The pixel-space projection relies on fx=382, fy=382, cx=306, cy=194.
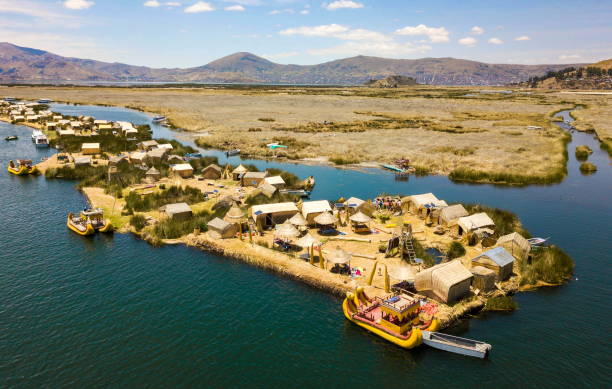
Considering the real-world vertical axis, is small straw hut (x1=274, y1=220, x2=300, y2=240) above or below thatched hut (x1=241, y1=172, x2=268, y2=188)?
below

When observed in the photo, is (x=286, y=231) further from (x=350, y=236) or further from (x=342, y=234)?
(x=350, y=236)

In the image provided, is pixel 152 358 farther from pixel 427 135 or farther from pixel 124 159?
pixel 427 135

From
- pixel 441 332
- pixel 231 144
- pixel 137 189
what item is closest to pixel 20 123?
pixel 231 144

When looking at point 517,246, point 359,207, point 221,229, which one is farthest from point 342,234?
point 517,246

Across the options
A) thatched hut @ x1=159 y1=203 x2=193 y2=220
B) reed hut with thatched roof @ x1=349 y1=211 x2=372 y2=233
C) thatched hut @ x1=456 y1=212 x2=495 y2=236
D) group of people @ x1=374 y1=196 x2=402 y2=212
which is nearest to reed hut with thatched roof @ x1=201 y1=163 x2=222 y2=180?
thatched hut @ x1=159 y1=203 x2=193 y2=220

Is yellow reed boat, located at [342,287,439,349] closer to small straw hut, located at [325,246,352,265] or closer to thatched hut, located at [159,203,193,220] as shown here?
small straw hut, located at [325,246,352,265]

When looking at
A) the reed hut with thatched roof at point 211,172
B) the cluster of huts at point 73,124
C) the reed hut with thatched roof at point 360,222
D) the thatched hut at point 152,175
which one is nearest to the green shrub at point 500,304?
the reed hut with thatched roof at point 360,222

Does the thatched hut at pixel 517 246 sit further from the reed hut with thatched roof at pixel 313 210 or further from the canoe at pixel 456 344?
the reed hut with thatched roof at pixel 313 210
